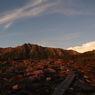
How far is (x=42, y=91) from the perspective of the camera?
64.6 ft

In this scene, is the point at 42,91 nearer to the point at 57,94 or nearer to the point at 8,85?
the point at 57,94

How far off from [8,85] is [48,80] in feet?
30.8

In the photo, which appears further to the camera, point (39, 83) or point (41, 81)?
point (41, 81)

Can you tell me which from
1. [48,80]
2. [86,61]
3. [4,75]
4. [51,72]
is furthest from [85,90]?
[86,61]

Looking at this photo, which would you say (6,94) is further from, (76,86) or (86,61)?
(86,61)

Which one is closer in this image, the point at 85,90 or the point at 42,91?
the point at 42,91

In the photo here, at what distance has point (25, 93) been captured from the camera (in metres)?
18.3

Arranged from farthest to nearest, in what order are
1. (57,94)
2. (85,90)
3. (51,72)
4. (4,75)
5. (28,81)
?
1. (51,72)
2. (4,75)
3. (28,81)
4. (85,90)
5. (57,94)

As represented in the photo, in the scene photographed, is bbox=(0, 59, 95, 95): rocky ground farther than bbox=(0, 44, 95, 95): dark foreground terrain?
No

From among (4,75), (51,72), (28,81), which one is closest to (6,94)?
(28,81)

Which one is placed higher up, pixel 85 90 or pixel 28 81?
pixel 28 81

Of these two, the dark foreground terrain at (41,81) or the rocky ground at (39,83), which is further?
the dark foreground terrain at (41,81)

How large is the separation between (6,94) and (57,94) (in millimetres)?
6926

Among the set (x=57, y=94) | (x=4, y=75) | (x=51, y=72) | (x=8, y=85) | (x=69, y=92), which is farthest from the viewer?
(x=51, y=72)
